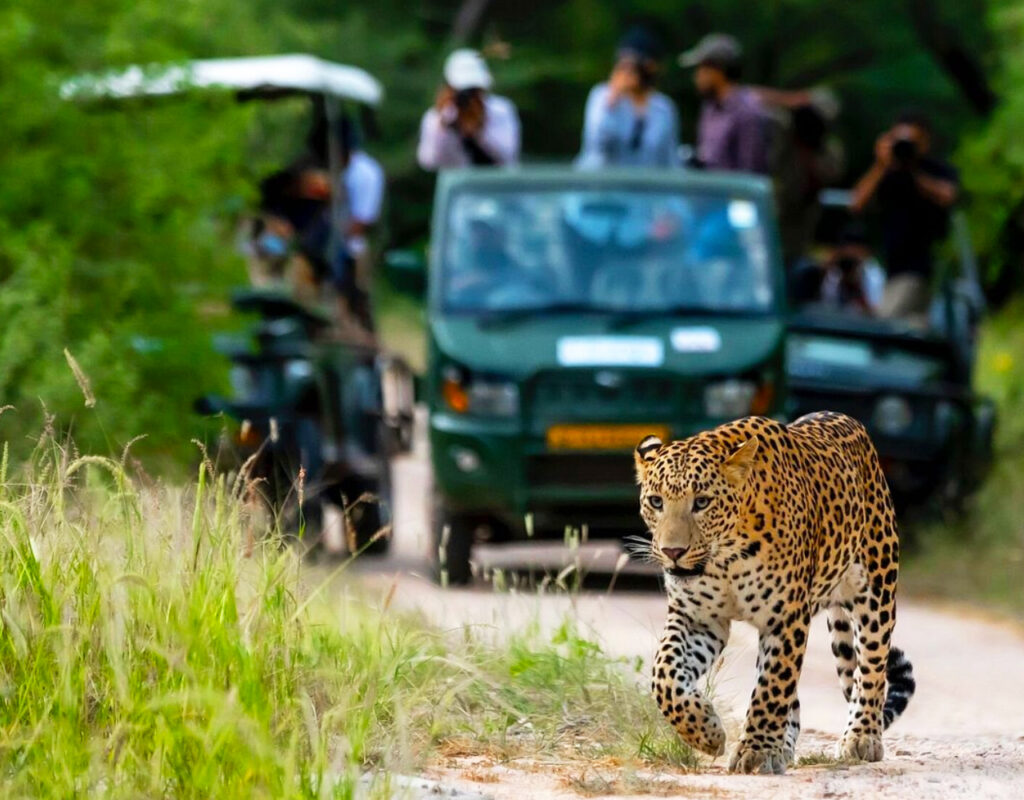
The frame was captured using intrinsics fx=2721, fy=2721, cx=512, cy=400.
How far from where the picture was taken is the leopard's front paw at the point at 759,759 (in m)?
7.06

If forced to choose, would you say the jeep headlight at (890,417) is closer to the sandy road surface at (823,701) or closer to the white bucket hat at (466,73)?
the sandy road surface at (823,701)

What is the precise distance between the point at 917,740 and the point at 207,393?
544cm

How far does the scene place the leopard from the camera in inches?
275

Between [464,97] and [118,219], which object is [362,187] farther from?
[118,219]

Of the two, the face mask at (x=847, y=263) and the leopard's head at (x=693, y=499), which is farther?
the face mask at (x=847, y=263)

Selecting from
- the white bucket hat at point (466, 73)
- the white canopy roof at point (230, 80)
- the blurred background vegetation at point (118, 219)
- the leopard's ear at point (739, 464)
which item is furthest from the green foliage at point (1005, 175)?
the leopard's ear at point (739, 464)

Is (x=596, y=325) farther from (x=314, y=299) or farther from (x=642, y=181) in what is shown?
(x=314, y=299)

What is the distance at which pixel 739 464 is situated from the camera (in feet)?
23.1

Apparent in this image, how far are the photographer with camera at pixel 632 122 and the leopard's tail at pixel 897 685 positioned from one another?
25.1ft

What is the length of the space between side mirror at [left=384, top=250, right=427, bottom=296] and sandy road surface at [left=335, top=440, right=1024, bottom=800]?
149 cm

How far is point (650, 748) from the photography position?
7332mm

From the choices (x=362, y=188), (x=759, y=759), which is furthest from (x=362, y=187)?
(x=759, y=759)

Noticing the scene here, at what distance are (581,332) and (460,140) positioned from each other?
7.81 feet

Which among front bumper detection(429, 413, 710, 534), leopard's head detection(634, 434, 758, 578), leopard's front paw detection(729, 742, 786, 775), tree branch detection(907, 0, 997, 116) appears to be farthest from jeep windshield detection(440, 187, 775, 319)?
tree branch detection(907, 0, 997, 116)
